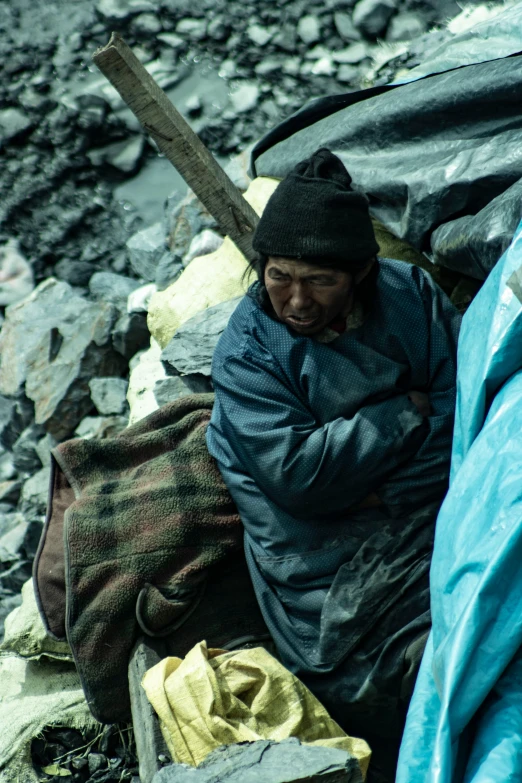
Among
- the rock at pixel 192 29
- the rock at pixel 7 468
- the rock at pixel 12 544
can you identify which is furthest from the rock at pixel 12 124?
the rock at pixel 12 544

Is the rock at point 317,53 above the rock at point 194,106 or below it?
below

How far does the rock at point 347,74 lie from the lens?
5305 millimetres

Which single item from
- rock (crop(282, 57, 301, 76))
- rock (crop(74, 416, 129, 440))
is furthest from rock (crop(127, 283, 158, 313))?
rock (crop(282, 57, 301, 76))

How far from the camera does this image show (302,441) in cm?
231

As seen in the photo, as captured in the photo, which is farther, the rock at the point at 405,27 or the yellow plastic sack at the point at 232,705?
the rock at the point at 405,27

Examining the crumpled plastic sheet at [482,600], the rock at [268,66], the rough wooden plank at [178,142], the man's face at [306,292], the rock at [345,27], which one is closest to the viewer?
the crumpled plastic sheet at [482,600]

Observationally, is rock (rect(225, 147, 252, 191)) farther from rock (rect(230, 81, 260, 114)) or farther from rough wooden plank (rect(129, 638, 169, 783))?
rough wooden plank (rect(129, 638, 169, 783))

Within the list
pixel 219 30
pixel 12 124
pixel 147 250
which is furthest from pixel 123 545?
pixel 219 30

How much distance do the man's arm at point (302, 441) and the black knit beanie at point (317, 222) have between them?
1.04 ft

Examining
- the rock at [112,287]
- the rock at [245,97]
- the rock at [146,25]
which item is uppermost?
the rock at [146,25]

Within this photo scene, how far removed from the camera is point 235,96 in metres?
5.72

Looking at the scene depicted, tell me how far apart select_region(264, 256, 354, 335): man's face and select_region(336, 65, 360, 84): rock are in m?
3.35

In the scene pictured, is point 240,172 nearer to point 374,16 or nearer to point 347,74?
point 347,74

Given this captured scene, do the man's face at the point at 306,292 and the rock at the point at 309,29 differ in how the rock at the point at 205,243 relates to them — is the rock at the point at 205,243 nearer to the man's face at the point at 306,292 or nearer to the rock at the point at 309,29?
the man's face at the point at 306,292
